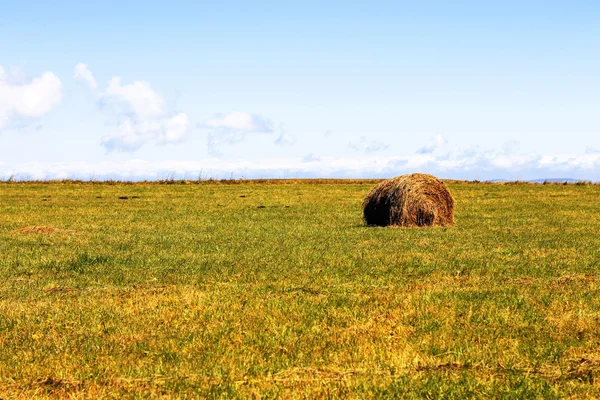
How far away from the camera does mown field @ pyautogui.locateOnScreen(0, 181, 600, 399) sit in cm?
775

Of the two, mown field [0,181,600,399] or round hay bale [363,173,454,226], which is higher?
round hay bale [363,173,454,226]

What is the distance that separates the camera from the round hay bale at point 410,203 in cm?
2653

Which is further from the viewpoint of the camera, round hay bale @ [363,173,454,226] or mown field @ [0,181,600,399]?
round hay bale @ [363,173,454,226]

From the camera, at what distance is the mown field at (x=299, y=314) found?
305 inches

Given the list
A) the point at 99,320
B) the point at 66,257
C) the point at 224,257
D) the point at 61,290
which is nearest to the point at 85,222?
the point at 66,257

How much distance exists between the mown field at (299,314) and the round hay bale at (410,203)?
11.0 ft

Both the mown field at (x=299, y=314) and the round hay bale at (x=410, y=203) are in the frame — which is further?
the round hay bale at (x=410, y=203)

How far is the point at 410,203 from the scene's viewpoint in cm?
2652

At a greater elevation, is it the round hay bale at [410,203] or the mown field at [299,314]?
the round hay bale at [410,203]

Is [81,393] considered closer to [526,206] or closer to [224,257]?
[224,257]

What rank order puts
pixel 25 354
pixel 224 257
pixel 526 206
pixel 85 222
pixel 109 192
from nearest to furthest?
pixel 25 354
pixel 224 257
pixel 85 222
pixel 526 206
pixel 109 192

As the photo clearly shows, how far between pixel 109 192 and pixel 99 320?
130 feet

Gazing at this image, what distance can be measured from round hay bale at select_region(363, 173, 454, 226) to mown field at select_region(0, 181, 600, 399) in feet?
11.0

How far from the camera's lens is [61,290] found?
13.0m
